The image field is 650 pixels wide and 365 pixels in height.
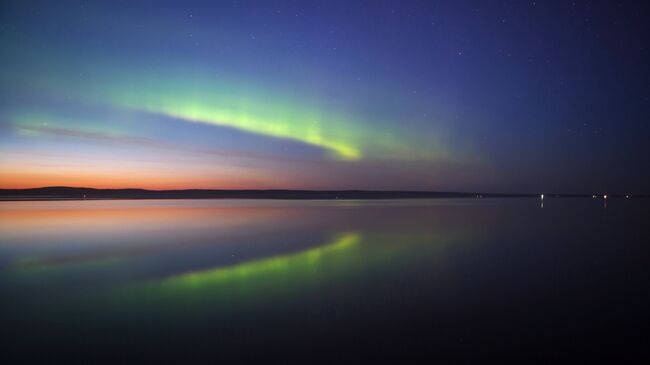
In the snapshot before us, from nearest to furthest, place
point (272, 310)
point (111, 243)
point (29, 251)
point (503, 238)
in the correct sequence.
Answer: point (272, 310) → point (29, 251) → point (111, 243) → point (503, 238)

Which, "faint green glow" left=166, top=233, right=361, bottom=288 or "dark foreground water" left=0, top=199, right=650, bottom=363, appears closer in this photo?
"dark foreground water" left=0, top=199, right=650, bottom=363

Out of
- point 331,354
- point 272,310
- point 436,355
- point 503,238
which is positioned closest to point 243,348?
point 331,354

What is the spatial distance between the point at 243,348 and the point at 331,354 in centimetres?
126

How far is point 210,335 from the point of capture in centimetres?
598

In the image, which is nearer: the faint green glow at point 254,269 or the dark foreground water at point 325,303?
the dark foreground water at point 325,303

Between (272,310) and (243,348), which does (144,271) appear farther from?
(243,348)

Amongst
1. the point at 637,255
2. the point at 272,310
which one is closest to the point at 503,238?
the point at 637,255

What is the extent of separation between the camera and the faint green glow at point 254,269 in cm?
952

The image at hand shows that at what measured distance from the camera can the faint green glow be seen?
9.52 meters

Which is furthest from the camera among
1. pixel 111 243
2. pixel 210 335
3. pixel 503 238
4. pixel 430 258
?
pixel 503 238

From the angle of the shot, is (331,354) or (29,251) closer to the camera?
(331,354)

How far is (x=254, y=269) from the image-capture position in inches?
432

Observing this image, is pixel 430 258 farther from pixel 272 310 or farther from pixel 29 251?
pixel 29 251

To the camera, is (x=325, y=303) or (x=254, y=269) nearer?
(x=325, y=303)
